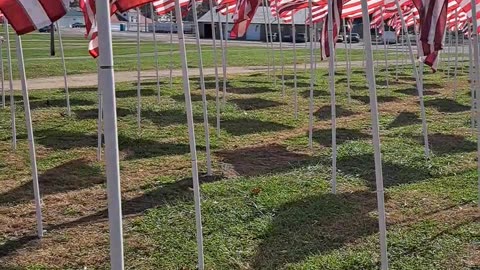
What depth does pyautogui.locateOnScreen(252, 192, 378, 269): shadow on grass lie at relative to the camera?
6.24m

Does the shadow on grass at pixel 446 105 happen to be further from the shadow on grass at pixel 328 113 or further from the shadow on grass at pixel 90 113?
the shadow on grass at pixel 90 113

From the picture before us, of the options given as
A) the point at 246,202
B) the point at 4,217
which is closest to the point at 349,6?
the point at 246,202

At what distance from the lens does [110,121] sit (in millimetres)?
3670

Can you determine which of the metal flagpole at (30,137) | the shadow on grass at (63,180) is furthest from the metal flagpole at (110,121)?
the shadow on grass at (63,180)

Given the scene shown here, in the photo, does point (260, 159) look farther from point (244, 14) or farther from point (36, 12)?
point (36, 12)

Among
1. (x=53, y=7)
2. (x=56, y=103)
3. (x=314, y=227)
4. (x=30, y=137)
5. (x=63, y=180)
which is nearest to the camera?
(x=53, y=7)

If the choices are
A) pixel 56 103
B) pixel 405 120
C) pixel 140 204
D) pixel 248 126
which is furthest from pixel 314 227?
pixel 56 103

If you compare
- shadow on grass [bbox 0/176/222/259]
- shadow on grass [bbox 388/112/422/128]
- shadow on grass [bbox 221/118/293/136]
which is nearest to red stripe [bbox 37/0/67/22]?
shadow on grass [bbox 0/176/222/259]

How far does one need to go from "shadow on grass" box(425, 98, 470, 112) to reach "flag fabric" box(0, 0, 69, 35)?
12.8 metres

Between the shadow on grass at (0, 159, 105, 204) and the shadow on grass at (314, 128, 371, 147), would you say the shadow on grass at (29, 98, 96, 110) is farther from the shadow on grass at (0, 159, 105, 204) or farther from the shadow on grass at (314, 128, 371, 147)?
the shadow on grass at (314, 128, 371, 147)

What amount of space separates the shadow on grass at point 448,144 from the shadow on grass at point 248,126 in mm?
2872

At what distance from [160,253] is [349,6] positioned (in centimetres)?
672

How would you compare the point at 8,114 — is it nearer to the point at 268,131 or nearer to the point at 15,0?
the point at 268,131

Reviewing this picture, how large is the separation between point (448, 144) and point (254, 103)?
651 centimetres
